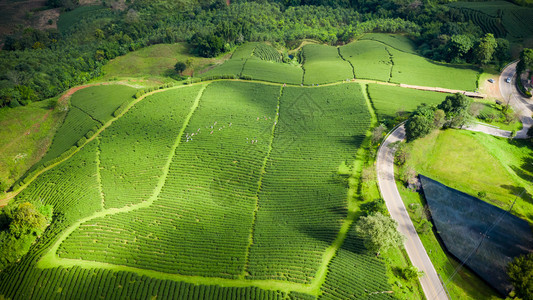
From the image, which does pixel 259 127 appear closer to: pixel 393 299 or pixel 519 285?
pixel 393 299

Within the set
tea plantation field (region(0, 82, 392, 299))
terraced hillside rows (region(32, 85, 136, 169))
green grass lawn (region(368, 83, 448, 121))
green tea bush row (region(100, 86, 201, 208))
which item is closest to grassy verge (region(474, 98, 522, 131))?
green grass lawn (region(368, 83, 448, 121))

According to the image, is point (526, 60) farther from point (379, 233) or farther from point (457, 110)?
point (379, 233)

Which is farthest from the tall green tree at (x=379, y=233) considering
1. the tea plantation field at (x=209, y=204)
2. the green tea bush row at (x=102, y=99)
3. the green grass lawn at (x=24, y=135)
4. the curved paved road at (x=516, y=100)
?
the green grass lawn at (x=24, y=135)

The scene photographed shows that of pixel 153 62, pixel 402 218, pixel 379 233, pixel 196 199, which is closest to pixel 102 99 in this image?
pixel 153 62

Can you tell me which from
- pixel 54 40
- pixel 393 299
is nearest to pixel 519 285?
pixel 393 299

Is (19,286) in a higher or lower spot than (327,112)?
lower

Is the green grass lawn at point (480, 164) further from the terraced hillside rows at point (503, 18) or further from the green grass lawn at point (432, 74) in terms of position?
the terraced hillside rows at point (503, 18)
